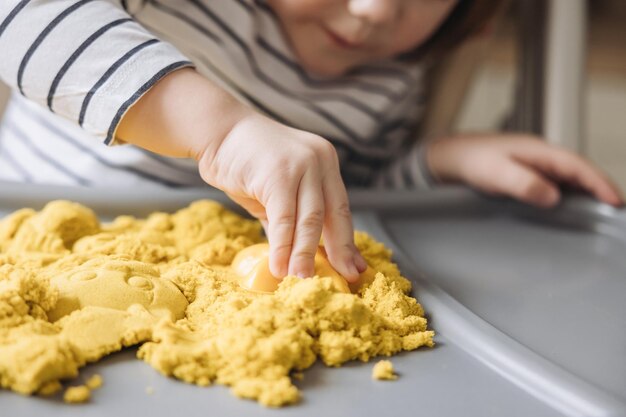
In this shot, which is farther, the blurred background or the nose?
the blurred background

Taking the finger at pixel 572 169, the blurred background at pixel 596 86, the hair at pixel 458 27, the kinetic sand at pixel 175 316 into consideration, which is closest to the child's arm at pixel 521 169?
the finger at pixel 572 169

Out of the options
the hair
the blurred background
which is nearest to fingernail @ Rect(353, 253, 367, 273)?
the hair

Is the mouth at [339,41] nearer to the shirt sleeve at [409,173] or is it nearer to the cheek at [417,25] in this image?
the cheek at [417,25]

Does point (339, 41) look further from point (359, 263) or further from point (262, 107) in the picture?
point (359, 263)

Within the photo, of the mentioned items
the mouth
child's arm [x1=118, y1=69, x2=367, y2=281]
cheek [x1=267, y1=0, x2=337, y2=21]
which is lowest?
child's arm [x1=118, y1=69, x2=367, y2=281]

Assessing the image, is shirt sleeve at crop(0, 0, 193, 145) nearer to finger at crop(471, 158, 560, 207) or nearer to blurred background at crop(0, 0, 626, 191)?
Answer: finger at crop(471, 158, 560, 207)

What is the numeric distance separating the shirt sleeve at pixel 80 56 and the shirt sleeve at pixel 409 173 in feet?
1.21

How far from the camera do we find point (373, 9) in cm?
57

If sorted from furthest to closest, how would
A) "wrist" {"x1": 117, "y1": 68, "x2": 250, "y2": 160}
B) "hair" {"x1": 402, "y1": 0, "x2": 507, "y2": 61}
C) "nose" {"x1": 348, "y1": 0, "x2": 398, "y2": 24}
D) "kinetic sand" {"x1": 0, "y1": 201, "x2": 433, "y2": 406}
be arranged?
"hair" {"x1": 402, "y1": 0, "x2": 507, "y2": 61}, "nose" {"x1": 348, "y1": 0, "x2": 398, "y2": 24}, "wrist" {"x1": 117, "y1": 68, "x2": 250, "y2": 160}, "kinetic sand" {"x1": 0, "y1": 201, "x2": 433, "y2": 406}

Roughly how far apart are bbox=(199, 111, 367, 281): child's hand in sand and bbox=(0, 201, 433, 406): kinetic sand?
0.8 inches

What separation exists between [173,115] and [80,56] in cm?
7

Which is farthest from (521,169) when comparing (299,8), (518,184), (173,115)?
(173,115)

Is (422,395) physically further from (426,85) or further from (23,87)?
(426,85)

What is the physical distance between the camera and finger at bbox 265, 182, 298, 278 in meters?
0.37
